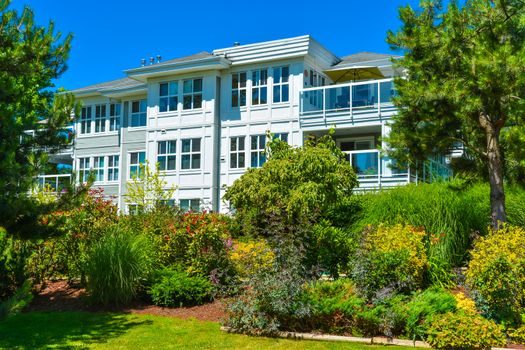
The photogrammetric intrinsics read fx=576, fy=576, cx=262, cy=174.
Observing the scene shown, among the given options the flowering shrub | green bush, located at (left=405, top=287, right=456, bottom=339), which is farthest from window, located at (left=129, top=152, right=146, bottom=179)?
green bush, located at (left=405, top=287, right=456, bottom=339)

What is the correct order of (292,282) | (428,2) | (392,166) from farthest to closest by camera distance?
(392,166) → (428,2) → (292,282)

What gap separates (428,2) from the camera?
11.0m

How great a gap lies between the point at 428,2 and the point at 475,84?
92.3 inches

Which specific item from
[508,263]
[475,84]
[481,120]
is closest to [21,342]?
[508,263]

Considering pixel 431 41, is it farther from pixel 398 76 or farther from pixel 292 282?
pixel 292 282

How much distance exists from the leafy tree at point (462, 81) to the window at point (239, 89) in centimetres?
1706

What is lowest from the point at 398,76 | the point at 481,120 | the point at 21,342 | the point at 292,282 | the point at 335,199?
the point at 21,342

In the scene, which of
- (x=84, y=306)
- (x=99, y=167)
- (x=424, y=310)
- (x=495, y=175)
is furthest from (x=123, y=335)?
(x=99, y=167)

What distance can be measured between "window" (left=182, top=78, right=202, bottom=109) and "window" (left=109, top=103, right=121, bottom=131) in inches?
224

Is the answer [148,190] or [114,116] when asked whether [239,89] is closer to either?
[148,190]

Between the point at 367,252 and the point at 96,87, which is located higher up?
the point at 96,87

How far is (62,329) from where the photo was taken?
32.7ft

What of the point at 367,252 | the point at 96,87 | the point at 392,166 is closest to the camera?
the point at 367,252

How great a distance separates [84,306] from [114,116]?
2291 centimetres
